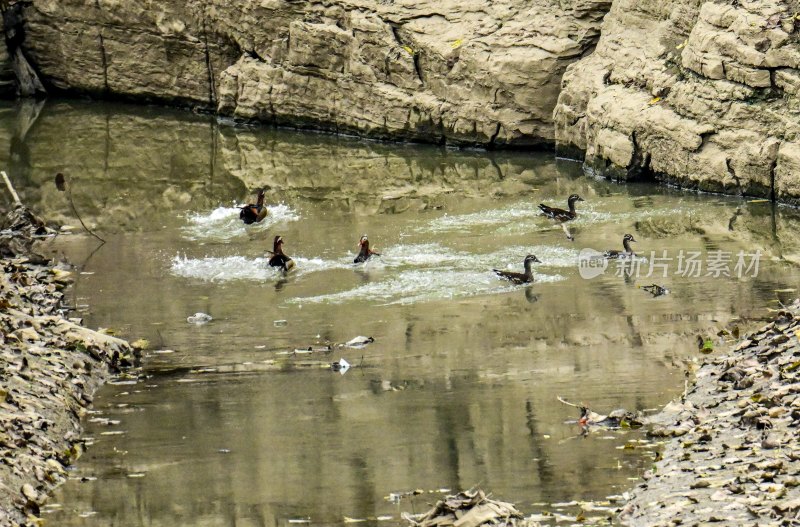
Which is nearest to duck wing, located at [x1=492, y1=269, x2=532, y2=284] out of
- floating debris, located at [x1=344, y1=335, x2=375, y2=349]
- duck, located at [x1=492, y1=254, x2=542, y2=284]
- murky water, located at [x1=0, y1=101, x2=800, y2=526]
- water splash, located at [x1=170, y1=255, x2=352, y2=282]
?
duck, located at [x1=492, y1=254, x2=542, y2=284]

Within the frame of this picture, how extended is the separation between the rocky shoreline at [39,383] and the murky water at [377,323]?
0.25 m

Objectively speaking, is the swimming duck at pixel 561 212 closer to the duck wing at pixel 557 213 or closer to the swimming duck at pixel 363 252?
the duck wing at pixel 557 213

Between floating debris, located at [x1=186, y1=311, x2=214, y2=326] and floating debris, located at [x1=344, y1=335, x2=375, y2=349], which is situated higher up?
floating debris, located at [x1=186, y1=311, x2=214, y2=326]

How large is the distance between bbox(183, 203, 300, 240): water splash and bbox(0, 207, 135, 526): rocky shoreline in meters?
4.72

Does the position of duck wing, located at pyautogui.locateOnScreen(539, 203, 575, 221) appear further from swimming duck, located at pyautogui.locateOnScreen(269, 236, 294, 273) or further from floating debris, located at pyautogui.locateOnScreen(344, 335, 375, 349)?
floating debris, located at pyautogui.locateOnScreen(344, 335, 375, 349)

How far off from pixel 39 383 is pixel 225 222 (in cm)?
1124

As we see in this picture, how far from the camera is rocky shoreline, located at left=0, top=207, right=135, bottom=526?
12000 millimetres

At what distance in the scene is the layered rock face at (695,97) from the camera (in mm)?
24641

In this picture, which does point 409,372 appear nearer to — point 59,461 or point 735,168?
point 59,461

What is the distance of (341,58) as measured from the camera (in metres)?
34.3

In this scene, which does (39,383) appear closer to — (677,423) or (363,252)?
(677,423)

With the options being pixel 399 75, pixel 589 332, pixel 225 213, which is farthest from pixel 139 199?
pixel 589 332

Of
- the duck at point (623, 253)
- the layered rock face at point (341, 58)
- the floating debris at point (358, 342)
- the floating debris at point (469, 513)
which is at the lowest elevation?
the floating debris at point (469, 513)

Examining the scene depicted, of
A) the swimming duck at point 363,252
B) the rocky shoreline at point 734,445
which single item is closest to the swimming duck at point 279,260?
the swimming duck at point 363,252
